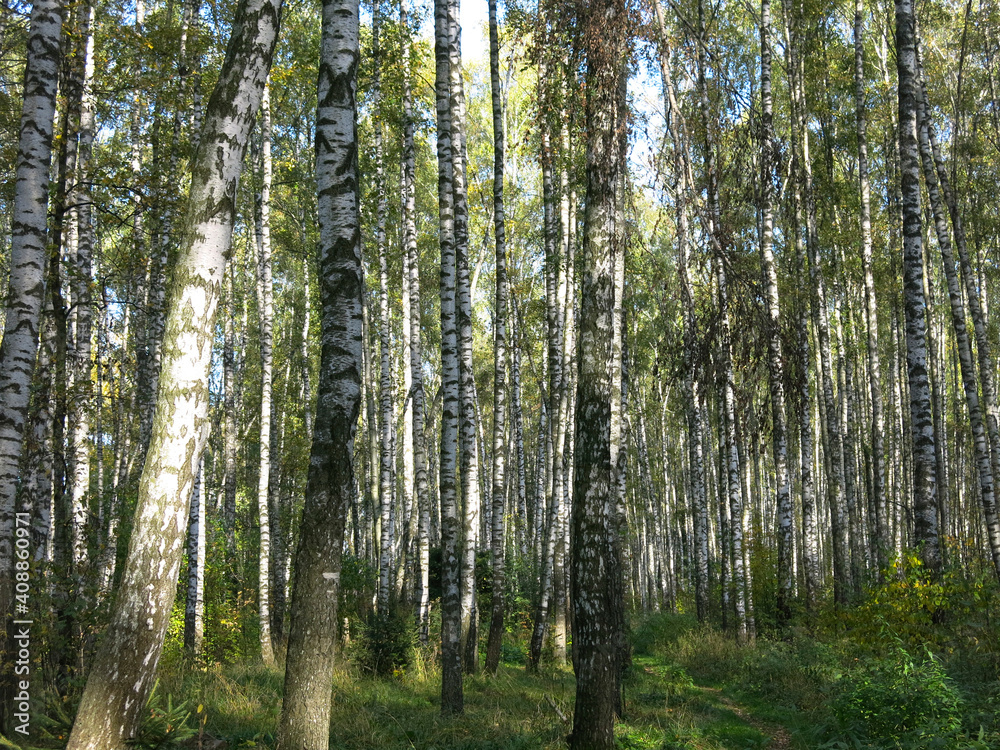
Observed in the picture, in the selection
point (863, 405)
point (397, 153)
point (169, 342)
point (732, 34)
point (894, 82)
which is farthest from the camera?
point (863, 405)

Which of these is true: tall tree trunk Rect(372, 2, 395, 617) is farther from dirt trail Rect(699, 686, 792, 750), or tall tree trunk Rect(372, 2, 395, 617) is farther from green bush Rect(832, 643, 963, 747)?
green bush Rect(832, 643, 963, 747)

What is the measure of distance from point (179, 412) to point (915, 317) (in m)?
9.99

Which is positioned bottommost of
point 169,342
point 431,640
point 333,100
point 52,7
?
point 431,640

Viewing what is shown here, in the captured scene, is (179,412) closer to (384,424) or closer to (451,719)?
(451,719)

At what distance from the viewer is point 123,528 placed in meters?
12.5

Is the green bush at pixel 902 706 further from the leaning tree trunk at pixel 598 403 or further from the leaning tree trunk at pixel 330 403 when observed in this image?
the leaning tree trunk at pixel 330 403

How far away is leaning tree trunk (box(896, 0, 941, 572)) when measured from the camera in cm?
937

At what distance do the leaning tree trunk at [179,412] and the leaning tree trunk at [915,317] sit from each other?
9224 millimetres

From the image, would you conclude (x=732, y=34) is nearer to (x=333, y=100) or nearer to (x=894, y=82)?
(x=894, y=82)

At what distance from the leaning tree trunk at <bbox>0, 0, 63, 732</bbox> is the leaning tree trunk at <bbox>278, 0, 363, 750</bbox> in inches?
121

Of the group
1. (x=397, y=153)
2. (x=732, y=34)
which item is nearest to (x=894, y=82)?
(x=732, y=34)

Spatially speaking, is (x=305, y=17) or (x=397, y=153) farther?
(x=305, y=17)

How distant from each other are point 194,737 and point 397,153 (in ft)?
51.7

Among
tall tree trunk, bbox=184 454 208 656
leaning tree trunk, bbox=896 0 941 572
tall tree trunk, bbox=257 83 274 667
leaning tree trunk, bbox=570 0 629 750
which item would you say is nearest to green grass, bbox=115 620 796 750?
tall tree trunk, bbox=184 454 208 656
